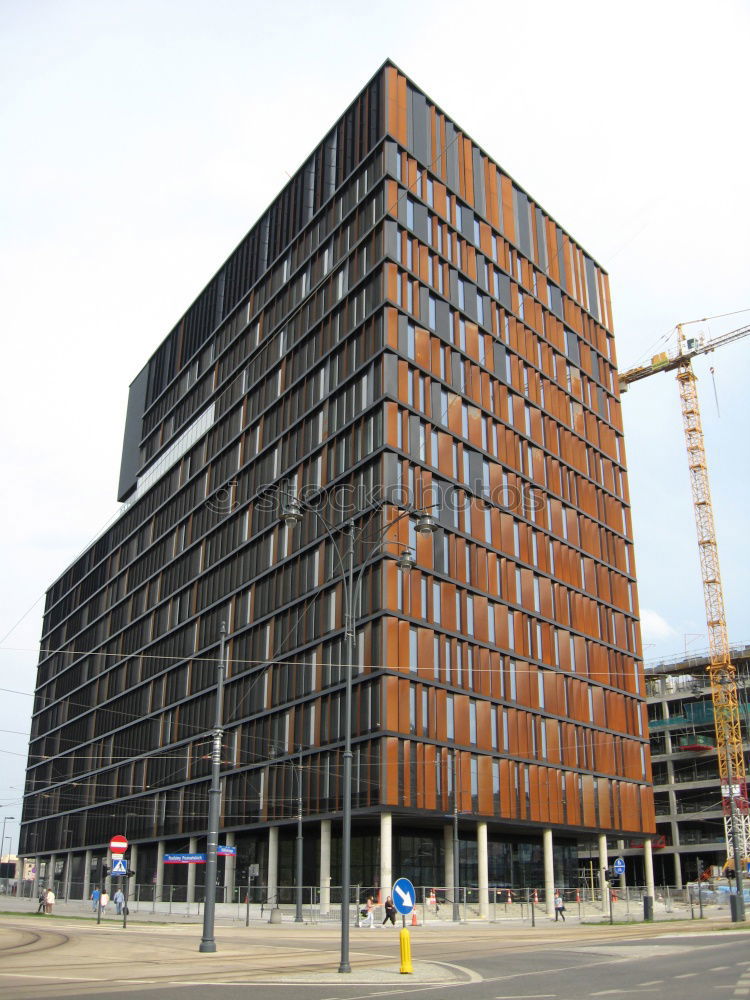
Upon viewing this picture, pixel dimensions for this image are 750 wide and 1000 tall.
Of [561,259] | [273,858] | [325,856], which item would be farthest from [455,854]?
[561,259]

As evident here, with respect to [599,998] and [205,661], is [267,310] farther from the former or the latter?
[599,998]

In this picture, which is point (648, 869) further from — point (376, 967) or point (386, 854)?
point (376, 967)

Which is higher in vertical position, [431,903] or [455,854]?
[455,854]

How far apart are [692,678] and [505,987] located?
108300mm

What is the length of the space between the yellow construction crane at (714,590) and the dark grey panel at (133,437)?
6042 cm

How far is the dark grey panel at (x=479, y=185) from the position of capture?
71312 mm

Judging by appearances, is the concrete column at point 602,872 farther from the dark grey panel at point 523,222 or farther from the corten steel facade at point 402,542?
the dark grey panel at point 523,222

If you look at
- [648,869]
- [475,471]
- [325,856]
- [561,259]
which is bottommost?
[648,869]

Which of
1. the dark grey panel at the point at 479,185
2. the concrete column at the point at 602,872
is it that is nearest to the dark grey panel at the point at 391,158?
the dark grey panel at the point at 479,185

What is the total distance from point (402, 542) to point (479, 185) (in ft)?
119

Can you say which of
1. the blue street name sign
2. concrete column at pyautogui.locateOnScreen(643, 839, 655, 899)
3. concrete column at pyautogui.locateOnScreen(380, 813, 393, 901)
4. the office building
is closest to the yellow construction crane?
the office building

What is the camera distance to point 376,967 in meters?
21.0

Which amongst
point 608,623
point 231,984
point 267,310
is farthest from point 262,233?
point 231,984

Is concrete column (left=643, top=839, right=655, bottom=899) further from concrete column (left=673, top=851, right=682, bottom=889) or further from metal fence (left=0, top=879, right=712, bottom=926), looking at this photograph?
concrete column (left=673, top=851, right=682, bottom=889)
